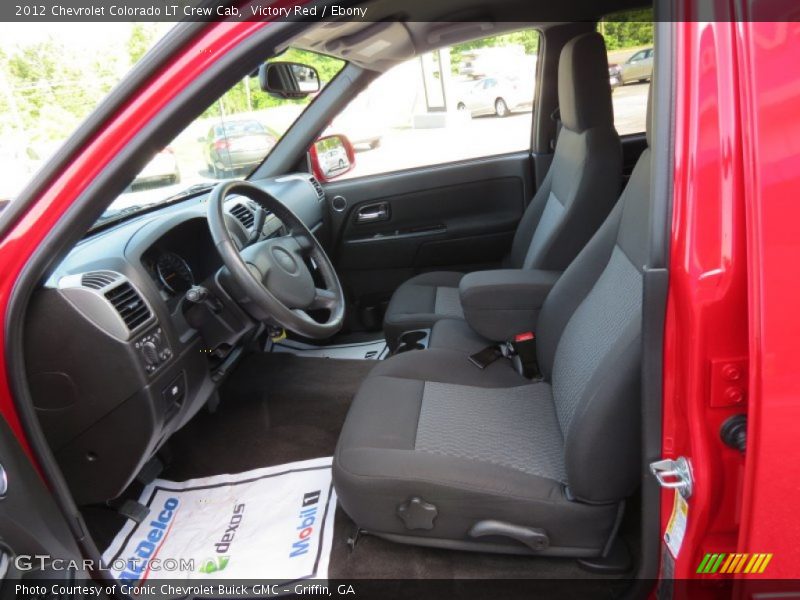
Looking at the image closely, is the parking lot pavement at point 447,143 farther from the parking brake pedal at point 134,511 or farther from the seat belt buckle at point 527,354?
the parking brake pedal at point 134,511

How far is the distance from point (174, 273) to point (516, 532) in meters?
1.22

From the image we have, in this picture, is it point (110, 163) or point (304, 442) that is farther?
point (304, 442)

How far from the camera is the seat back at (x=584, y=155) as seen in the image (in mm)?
1982

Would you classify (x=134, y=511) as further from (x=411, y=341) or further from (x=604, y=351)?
(x=604, y=351)

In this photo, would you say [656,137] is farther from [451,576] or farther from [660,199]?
[451,576]

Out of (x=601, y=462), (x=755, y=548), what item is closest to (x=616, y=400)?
(x=601, y=462)

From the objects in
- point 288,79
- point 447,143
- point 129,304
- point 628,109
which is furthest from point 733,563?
point 447,143

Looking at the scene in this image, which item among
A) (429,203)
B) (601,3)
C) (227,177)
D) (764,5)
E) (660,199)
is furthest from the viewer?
(429,203)

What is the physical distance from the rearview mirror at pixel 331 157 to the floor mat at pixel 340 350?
2.88ft

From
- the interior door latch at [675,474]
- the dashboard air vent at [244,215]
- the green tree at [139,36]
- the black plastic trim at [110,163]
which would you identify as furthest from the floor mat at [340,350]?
the interior door latch at [675,474]

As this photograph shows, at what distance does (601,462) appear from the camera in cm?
113

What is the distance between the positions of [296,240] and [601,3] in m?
1.68

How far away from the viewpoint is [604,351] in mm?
1221

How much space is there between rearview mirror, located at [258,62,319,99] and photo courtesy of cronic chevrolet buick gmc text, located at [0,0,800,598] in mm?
15
